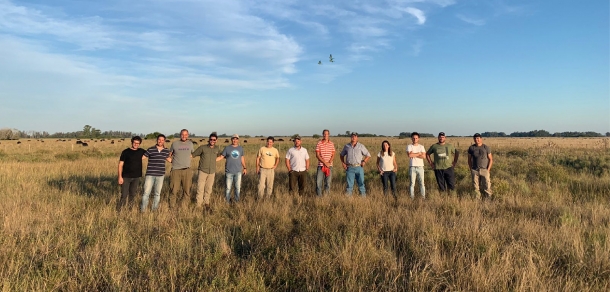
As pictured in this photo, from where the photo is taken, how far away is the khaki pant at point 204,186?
7.57 metres

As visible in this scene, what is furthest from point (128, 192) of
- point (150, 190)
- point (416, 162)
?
point (416, 162)

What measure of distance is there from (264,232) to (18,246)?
3.54 metres

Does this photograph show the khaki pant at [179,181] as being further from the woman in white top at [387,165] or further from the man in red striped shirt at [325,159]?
Result: the woman in white top at [387,165]

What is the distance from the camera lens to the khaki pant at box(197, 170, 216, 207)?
24.8 ft

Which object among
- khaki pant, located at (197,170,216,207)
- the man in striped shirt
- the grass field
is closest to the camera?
the grass field

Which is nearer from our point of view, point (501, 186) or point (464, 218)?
point (464, 218)

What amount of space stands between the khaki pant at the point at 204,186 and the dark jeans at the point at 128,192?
1.42m

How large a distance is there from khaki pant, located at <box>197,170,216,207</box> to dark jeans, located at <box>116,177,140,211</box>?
1.42 m

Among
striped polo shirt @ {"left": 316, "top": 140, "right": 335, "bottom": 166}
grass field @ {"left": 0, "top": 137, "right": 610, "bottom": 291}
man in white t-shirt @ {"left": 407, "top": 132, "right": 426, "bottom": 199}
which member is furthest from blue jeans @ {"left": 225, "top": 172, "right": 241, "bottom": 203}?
man in white t-shirt @ {"left": 407, "top": 132, "right": 426, "bottom": 199}

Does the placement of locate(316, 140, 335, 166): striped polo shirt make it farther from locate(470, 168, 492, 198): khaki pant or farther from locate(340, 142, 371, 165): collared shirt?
locate(470, 168, 492, 198): khaki pant

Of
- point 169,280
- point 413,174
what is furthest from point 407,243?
point 413,174

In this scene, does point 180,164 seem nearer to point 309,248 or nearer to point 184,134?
point 184,134

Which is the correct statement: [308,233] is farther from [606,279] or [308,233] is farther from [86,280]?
[606,279]

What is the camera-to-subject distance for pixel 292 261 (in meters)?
3.98
